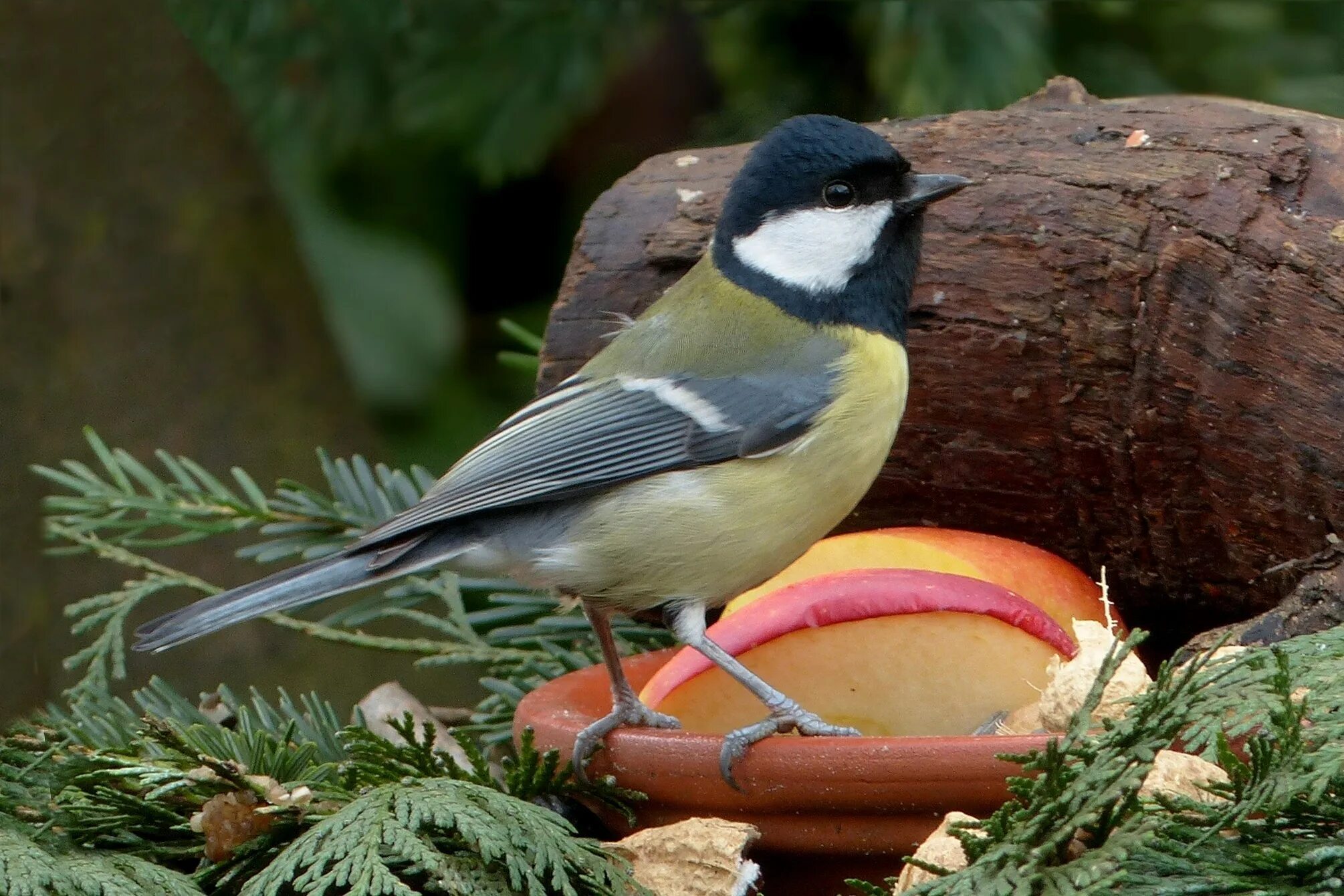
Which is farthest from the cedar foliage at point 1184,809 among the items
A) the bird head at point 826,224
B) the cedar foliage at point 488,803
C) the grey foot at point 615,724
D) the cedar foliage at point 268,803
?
the bird head at point 826,224

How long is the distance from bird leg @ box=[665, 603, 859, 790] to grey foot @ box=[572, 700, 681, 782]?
74 millimetres

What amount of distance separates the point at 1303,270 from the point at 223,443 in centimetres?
169

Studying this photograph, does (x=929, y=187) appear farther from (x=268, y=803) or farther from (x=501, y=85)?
(x=501, y=85)

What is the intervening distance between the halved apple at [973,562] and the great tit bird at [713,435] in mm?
52

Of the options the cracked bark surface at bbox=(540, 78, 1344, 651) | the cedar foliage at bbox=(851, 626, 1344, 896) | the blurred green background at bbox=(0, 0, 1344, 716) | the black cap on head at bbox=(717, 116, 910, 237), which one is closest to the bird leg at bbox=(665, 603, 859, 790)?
the cedar foliage at bbox=(851, 626, 1344, 896)

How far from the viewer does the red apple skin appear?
1.19 meters

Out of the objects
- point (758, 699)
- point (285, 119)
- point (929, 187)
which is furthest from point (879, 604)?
point (285, 119)

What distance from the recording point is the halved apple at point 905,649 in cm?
119

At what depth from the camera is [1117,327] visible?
1417mm

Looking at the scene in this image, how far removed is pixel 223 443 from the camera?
235 cm

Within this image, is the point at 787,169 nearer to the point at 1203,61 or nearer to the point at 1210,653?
the point at 1210,653

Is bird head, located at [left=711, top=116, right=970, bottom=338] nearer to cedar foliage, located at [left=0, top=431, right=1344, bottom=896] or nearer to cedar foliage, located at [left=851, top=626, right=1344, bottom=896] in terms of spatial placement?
cedar foliage, located at [left=0, top=431, right=1344, bottom=896]

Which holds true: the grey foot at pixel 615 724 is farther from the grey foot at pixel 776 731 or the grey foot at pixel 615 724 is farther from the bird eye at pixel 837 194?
the bird eye at pixel 837 194

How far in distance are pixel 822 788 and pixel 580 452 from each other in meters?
0.54
